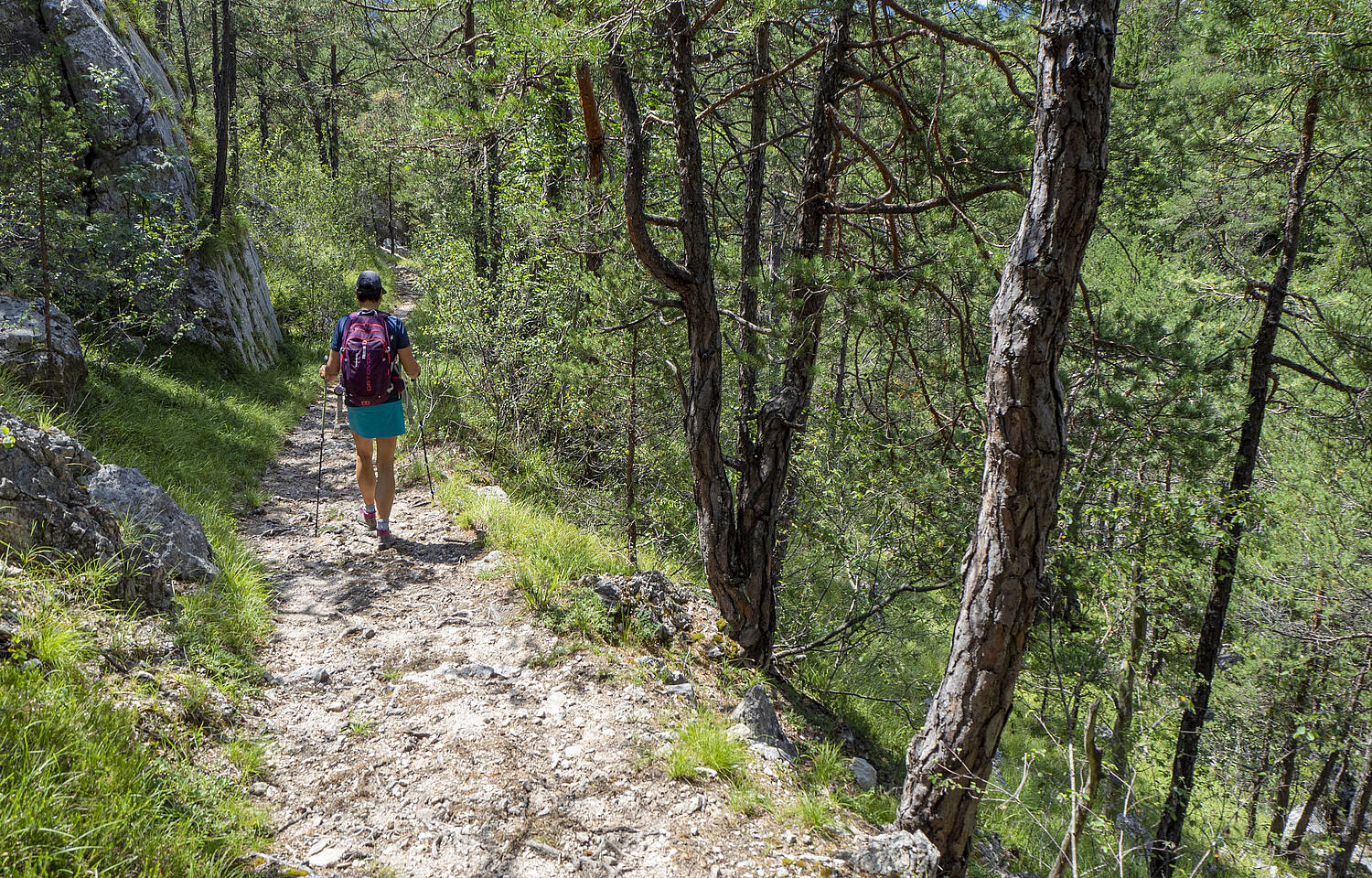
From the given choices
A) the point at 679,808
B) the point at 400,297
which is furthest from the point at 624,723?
the point at 400,297

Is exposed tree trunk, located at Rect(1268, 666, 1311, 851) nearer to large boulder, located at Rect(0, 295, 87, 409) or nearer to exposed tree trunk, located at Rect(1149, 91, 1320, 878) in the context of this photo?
exposed tree trunk, located at Rect(1149, 91, 1320, 878)

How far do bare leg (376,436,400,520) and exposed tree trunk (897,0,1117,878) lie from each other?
414cm

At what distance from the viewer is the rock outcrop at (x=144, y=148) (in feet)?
25.8

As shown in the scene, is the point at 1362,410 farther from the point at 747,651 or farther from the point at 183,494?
A: the point at 183,494

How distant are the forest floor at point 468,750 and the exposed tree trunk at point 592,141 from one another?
2871 mm

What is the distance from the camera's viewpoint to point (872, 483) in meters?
5.95

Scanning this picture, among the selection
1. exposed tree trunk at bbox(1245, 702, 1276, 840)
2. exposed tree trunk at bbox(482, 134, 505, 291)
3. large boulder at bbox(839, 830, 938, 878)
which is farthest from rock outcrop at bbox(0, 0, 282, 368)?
exposed tree trunk at bbox(1245, 702, 1276, 840)

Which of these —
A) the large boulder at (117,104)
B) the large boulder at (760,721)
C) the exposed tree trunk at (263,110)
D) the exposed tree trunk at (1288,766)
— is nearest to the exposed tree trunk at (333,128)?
the exposed tree trunk at (263,110)

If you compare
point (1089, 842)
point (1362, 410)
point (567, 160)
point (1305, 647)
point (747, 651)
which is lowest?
point (1089, 842)

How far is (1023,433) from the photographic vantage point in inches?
123

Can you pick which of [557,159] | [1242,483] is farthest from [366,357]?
[1242,483]

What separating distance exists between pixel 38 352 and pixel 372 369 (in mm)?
2942

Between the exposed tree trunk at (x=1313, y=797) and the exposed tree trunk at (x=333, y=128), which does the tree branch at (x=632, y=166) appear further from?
the exposed tree trunk at (x=333, y=128)

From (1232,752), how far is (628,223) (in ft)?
48.2
